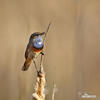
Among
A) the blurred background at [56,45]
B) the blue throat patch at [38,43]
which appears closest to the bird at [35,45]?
the blue throat patch at [38,43]

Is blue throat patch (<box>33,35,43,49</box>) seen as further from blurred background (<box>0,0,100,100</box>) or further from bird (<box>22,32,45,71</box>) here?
blurred background (<box>0,0,100,100</box>)

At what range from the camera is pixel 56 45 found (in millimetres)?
1333

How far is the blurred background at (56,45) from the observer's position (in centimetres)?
123

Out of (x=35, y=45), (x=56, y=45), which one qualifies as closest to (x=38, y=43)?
(x=35, y=45)

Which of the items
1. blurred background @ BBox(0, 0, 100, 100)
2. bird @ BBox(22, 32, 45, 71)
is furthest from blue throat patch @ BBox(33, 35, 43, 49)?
blurred background @ BBox(0, 0, 100, 100)

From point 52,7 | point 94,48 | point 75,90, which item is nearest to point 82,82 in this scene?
point 75,90

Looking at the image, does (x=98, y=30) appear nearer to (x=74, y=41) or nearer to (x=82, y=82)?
(x=74, y=41)

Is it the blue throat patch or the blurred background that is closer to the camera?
the blue throat patch

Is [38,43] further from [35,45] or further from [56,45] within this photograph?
[56,45]

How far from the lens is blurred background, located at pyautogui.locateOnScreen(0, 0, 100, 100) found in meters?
1.23

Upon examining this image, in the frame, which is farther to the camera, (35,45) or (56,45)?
(56,45)

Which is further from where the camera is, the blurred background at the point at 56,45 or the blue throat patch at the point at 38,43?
the blurred background at the point at 56,45

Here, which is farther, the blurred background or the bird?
the blurred background

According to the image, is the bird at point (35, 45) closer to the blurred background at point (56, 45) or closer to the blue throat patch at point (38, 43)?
the blue throat patch at point (38, 43)
